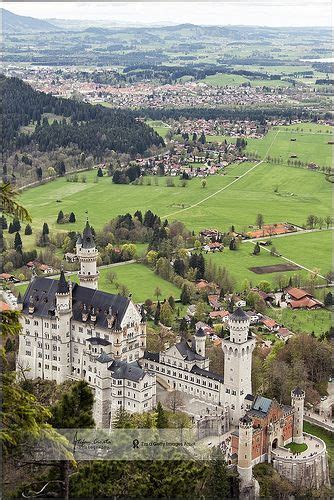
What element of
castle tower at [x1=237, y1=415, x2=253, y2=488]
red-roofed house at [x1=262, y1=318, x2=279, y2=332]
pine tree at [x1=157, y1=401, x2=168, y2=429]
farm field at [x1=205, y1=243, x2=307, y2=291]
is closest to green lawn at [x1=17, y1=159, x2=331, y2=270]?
farm field at [x1=205, y1=243, x2=307, y2=291]

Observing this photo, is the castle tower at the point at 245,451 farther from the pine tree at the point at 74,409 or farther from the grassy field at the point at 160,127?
the grassy field at the point at 160,127

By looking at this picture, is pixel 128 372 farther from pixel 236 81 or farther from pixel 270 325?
pixel 236 81

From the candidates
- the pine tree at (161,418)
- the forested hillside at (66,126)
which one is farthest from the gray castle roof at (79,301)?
the forested hillside at (66,126)

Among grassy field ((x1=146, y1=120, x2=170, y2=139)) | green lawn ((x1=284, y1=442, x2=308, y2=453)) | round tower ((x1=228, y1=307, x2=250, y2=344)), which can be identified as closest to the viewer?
green lawn ((x1=284, y1=442, x2=308, y2=453))

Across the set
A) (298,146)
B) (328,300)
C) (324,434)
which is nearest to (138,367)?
(324,434)

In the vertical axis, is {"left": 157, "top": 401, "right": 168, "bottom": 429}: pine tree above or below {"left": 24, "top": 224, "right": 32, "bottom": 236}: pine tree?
above

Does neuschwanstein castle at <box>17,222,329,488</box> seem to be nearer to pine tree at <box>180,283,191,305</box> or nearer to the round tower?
the round tower

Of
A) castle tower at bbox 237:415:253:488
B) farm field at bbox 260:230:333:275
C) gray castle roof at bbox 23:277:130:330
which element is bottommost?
farm field at bbox 260:230:333:275
